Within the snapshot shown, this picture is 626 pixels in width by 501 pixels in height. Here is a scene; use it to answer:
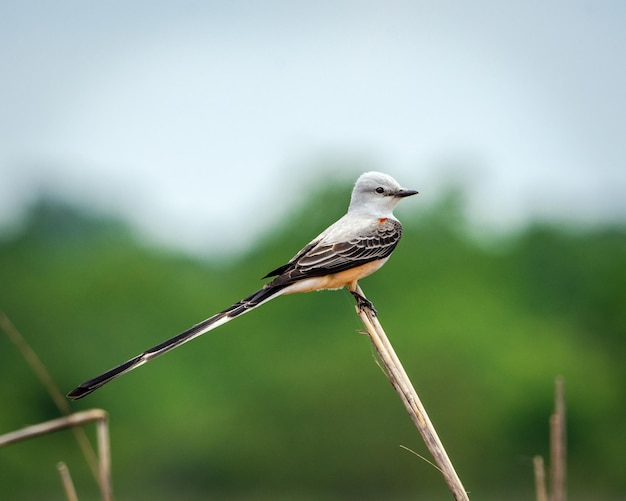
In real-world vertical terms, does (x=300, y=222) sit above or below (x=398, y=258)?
above

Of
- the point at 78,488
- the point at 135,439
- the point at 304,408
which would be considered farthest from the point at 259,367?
the point at 78,488

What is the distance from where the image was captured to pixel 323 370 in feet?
118

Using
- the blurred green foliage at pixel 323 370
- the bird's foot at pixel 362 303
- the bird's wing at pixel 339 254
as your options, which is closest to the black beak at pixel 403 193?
the bird's wing at pixel 339 254

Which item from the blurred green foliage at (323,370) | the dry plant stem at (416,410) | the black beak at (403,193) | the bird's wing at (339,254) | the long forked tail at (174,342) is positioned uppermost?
the long forked tail at (174,342)

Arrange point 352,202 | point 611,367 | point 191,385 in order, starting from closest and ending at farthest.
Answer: point 352,202, point 191,385, point 611,367

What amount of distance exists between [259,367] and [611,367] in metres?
14.5

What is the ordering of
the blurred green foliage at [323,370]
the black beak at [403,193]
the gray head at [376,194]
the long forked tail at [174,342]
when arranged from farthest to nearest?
the blurred green foliage at [323,370] → the gray head at [376,194] → the black beak at [403,193] → the long forked tail at [174,342]

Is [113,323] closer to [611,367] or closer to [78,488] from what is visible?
[78,488]

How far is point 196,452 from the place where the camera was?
35.7 m

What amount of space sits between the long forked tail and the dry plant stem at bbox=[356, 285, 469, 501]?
0.80m

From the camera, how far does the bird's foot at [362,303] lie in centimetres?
594

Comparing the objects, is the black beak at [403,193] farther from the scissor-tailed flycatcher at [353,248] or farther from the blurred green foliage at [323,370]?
the blurred green foliage at [323,370]

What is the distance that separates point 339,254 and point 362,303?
1.60 ft

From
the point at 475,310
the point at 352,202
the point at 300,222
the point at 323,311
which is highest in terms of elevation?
the point at 352,202
